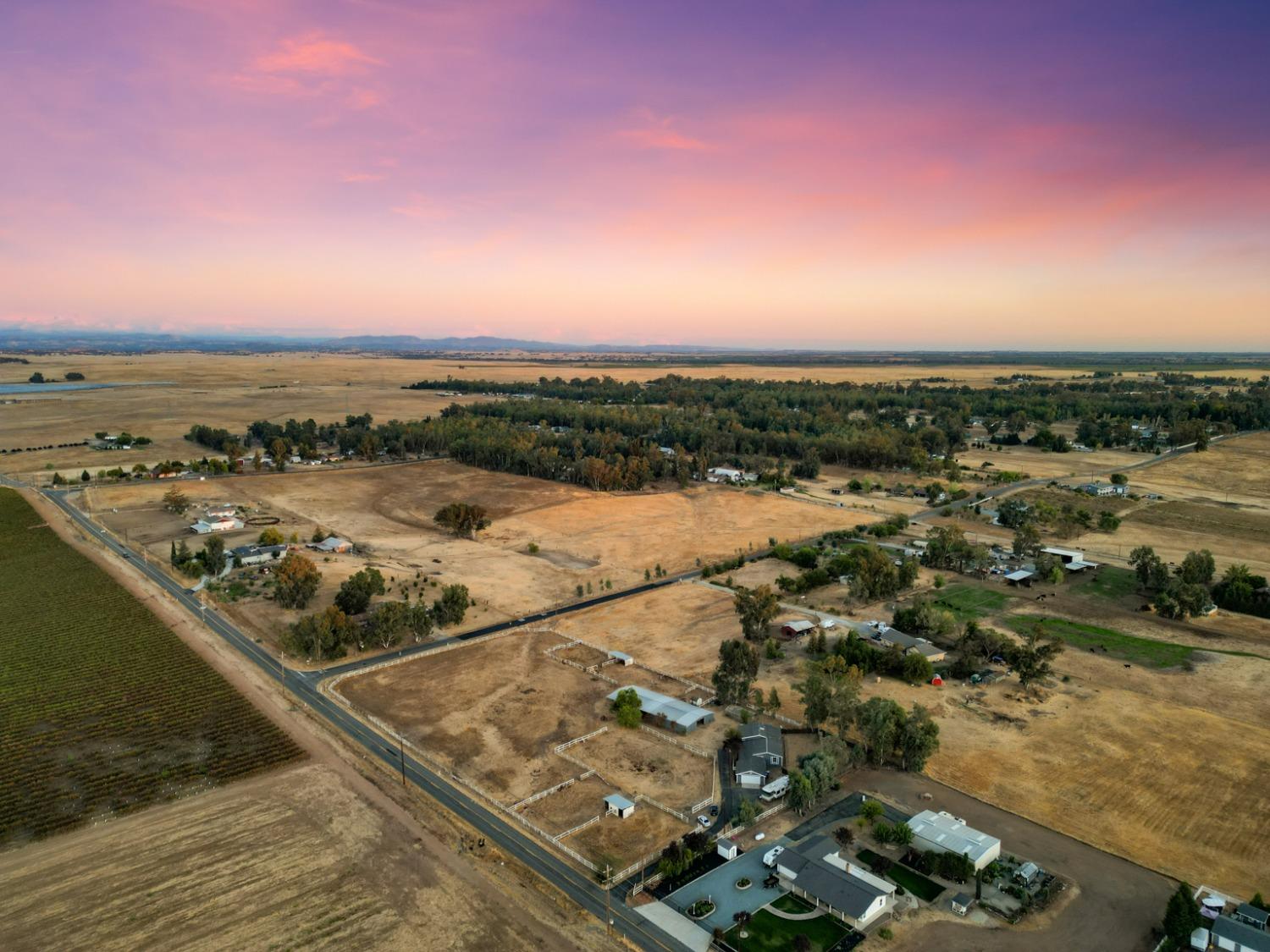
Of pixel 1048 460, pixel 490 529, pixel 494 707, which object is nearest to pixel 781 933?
pixel 494 707

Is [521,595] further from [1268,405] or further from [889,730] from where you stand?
[1268,405]

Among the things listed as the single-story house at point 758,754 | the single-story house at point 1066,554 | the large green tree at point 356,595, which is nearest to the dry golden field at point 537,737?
the single-story house at point 758,754

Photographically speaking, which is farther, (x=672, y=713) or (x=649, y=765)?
(x=672, y=713)

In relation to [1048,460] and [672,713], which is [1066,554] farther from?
[1048,460]

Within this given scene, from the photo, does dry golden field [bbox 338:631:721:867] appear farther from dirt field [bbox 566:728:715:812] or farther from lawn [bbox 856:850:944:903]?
lawn [bbox 856:850:944:903]

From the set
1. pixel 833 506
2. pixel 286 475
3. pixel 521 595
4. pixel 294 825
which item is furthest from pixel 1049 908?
pixel 286 475

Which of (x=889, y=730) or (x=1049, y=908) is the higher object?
(x=889, y=730)
